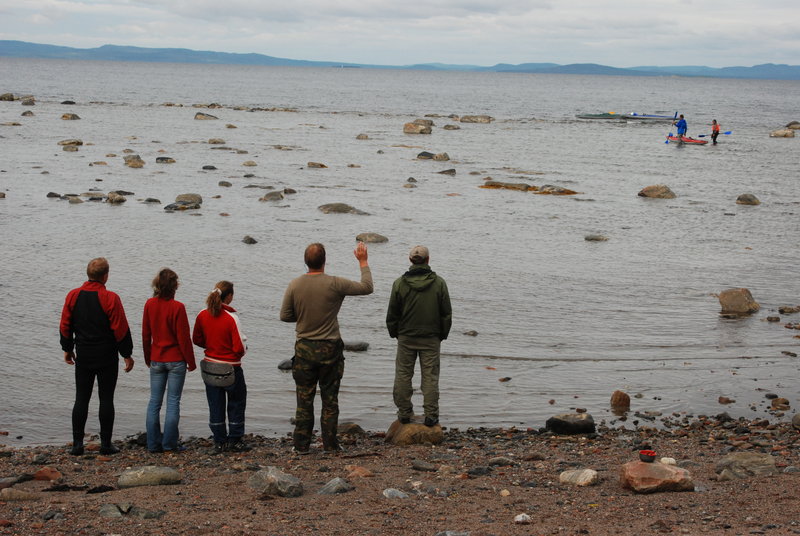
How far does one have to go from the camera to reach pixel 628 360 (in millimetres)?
14133

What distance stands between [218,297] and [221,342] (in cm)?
46

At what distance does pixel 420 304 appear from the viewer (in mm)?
9430

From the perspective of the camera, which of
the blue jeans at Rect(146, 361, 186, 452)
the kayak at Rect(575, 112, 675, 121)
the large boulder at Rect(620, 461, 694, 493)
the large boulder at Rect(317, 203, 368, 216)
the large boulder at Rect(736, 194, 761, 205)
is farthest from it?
the kayak at Rect(575, 112, 675, 121)

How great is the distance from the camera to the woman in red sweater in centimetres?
885

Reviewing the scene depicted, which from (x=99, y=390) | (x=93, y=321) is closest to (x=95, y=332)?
(x=93, y=321)

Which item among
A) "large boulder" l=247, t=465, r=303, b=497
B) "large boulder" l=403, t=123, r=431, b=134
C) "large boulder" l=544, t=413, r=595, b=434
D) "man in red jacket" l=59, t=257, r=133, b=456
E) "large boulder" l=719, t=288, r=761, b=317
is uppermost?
"large boulder" l=403, t=123, r=431, b=134

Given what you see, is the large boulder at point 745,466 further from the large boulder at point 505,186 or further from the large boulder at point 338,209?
the large boulder at point 505,186

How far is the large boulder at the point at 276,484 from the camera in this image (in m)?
7.59

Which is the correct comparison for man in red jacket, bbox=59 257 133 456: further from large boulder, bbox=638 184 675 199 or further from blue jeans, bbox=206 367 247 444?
large boulder, bbox=638 184 675 199

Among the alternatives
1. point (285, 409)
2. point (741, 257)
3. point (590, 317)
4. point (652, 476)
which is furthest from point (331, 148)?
point (652, 476)

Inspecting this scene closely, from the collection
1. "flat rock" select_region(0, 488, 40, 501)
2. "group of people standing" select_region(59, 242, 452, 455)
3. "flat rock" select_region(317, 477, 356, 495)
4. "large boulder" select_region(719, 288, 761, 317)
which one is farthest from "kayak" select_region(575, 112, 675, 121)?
"flat rock" select_region(0, 488, 40, 501)

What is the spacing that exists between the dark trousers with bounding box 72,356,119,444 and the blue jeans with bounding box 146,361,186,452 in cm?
38

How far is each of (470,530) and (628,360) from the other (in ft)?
26.6

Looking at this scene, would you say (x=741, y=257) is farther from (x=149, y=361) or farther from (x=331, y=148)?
(x=331, y=148)
